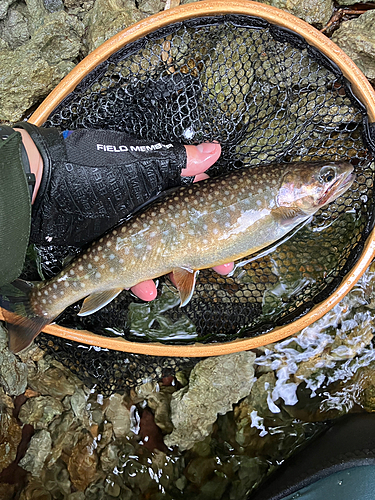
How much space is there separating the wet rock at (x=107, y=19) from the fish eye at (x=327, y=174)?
5.43ft

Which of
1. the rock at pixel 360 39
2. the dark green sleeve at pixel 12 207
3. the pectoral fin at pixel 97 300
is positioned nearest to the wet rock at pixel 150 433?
the pectoral fin at pixel 97 300

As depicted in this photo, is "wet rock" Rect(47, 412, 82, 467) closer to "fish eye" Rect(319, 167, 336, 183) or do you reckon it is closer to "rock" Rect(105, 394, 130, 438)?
"rock" Rect(105, 394, 130, 438)

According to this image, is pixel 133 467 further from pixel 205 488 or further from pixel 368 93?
pixel 368 93

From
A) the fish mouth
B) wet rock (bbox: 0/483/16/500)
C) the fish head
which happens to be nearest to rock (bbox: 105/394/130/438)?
wet rock (bbox: 0/483/16/500)

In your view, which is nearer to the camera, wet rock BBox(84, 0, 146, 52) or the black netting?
the black netting

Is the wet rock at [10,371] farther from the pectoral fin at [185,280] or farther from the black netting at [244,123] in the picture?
the pectoral fin at [185,280]

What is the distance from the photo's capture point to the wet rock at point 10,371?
9.16 ft

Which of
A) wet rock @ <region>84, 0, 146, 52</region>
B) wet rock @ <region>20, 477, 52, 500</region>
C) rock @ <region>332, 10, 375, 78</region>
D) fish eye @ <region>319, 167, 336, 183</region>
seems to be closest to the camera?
fish eye @ <region>319, 167, 336, 183</region>

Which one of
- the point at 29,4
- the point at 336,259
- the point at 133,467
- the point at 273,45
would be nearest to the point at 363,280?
the point at 336,259

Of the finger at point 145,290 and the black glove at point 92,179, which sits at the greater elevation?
the black glove at point 92,179

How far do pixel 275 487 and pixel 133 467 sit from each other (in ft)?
3.48

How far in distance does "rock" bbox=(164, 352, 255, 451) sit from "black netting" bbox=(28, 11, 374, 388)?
325mm

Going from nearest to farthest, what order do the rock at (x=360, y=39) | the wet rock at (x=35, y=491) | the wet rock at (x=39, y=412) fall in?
the rock at (x=360, y=39), the wet rock at (x=35, y=491), the wet rock at (x=39, y=412)

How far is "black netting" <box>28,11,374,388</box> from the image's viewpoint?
230 centimetres
